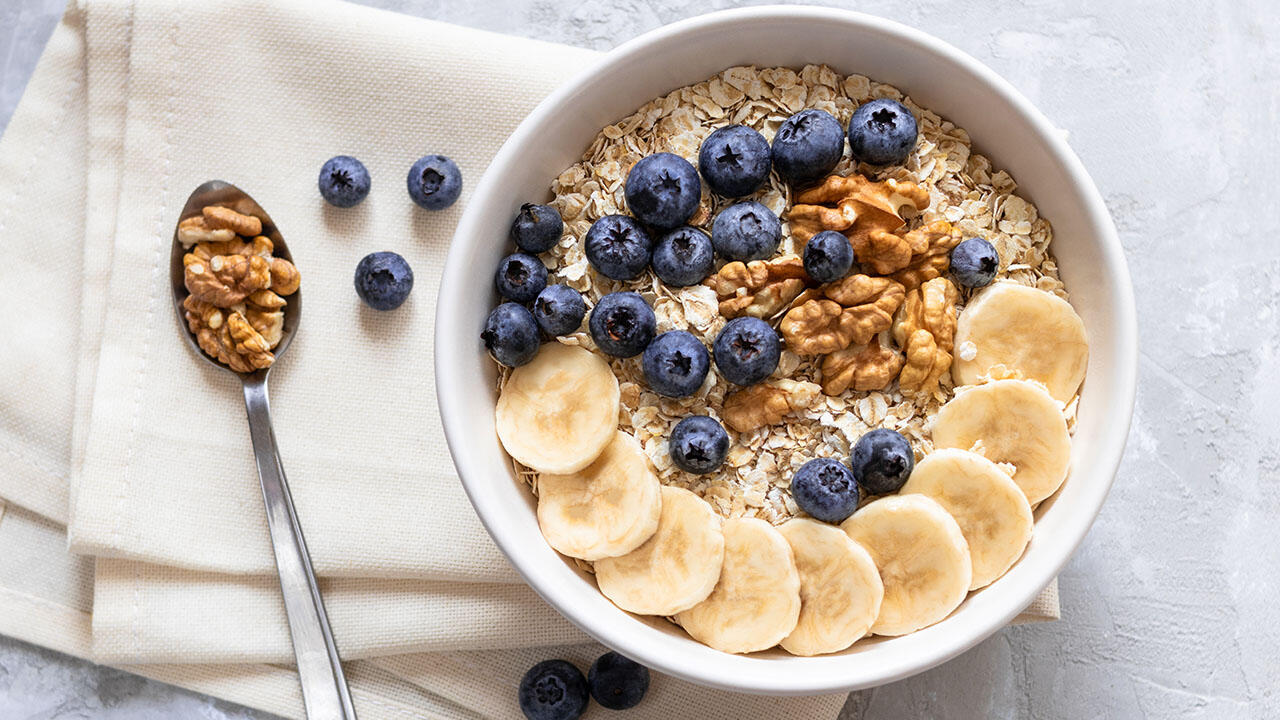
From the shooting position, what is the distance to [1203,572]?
5.45ft

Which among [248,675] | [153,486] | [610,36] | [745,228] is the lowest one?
[248,675]

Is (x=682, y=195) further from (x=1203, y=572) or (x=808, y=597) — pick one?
(x=1203, y=572)

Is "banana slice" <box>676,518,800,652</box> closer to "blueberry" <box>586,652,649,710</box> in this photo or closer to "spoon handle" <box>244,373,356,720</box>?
"blueberry" <box>586,652,649,710</box>

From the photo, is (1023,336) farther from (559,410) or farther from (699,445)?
(559,410)

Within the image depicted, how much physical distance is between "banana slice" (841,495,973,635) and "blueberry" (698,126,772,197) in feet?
1.47

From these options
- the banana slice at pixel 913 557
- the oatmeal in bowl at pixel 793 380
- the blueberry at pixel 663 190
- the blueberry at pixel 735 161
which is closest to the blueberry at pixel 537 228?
the oatmeal in bowl at pixel 793 380

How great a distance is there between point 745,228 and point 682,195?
0.30 ft

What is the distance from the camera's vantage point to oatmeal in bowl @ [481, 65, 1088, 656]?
4.25 ft

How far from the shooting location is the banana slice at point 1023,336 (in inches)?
52.2

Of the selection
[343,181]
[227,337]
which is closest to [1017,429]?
[343,181]

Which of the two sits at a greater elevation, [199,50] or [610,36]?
[199,50]

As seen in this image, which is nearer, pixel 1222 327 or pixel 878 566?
pixel 878 566

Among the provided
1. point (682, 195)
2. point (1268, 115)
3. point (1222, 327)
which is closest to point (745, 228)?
point (682, 195)

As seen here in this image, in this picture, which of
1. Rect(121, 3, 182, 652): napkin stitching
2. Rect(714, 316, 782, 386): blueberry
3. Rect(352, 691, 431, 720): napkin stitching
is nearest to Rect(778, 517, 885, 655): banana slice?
Rect(714, 316, 782, 386): blueberry
